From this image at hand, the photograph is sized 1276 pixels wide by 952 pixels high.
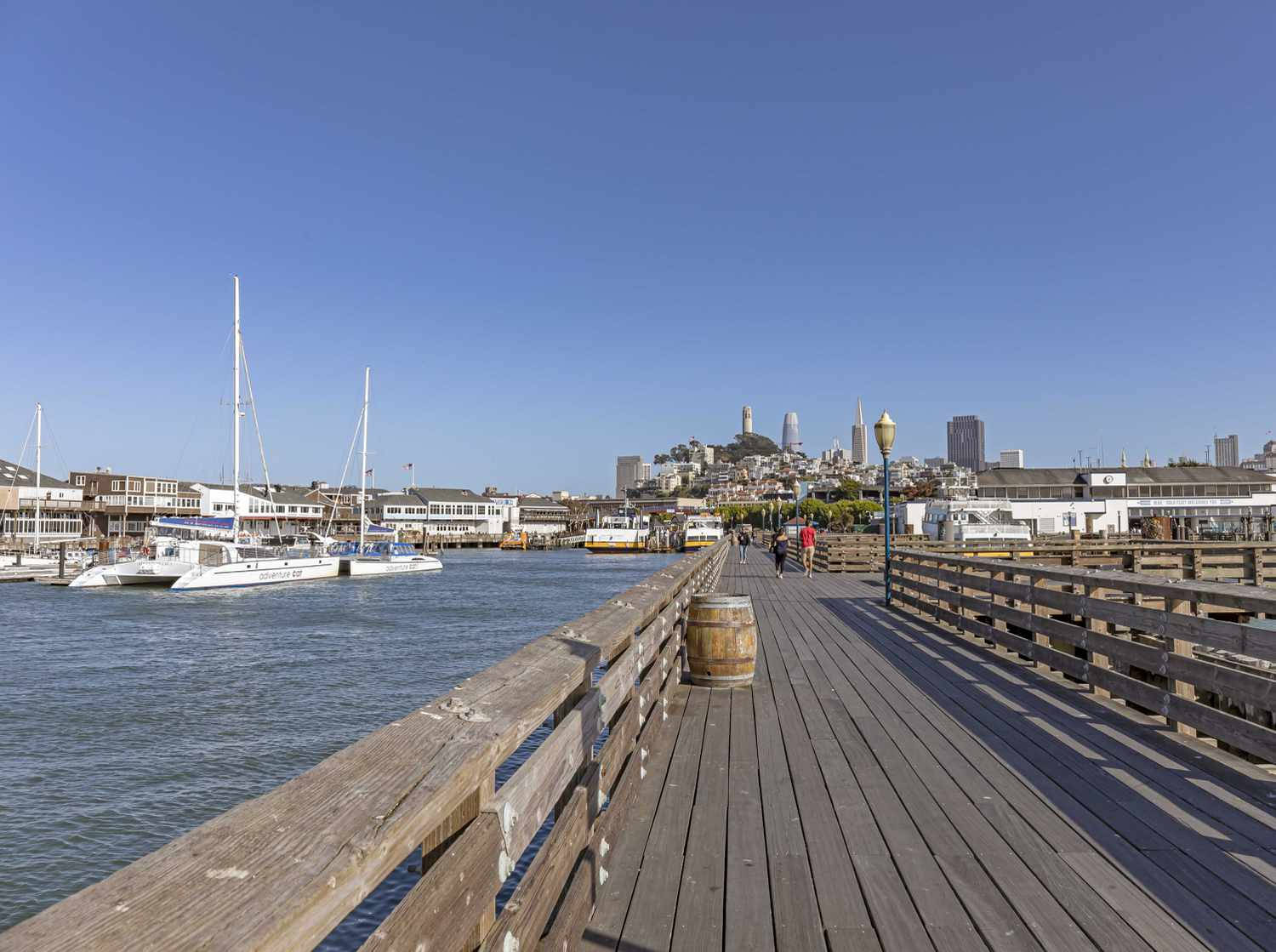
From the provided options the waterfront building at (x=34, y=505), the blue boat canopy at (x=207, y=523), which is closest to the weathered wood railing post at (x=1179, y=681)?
the blue boat canopy at (x=207, y=523)

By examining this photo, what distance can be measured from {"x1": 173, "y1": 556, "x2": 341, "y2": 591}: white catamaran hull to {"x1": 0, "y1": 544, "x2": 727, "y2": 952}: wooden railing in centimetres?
4296

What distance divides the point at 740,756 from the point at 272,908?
16.0ft

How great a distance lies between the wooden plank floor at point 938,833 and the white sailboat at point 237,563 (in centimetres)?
4028

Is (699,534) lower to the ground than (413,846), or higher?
lower

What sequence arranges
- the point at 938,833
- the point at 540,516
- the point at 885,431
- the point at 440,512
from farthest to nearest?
the point at 540,516, the point at 440,512, the point at 885,431, the point at 938,833

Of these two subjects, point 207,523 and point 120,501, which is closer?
point 207,523

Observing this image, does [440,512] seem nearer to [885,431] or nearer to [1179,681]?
[885,431]

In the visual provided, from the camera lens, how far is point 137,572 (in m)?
43.1

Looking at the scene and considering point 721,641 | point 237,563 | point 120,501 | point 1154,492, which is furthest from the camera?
point 120,501

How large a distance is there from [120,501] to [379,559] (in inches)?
1871

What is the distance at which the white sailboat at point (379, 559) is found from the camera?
179 ft

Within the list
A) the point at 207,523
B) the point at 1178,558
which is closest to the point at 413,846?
the point at 1178,558

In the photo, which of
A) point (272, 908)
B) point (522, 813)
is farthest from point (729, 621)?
point (272, 908)

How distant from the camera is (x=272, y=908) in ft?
3.93
